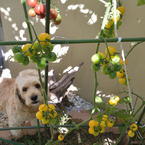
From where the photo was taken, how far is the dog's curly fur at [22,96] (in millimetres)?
1085

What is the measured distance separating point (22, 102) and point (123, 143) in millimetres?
997

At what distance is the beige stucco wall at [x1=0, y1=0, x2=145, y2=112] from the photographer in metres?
1.35

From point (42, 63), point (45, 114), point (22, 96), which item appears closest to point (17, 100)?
point (22, 96)

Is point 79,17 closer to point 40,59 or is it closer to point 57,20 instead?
point 57,20

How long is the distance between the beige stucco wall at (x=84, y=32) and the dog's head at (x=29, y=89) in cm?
91

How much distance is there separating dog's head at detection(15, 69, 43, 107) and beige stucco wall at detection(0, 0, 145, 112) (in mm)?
912

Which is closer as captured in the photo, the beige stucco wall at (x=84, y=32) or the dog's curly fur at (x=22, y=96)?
the dog's curly fur at (x=22, y=96)

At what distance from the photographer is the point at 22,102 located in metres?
1.22

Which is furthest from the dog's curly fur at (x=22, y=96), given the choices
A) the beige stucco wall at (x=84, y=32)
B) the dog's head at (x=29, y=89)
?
the beige stucco wall at (x=84, y=32)

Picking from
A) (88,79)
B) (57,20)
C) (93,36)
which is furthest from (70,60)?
(57,20)

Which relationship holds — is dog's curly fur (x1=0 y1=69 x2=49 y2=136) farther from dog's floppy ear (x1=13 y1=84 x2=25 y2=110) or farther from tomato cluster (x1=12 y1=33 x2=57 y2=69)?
tomato cluster (x1=12 y1=33 x2=57 y2=69)

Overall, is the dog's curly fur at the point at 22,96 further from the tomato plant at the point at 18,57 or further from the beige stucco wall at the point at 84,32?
the beige stucco wall at the point at 84,32

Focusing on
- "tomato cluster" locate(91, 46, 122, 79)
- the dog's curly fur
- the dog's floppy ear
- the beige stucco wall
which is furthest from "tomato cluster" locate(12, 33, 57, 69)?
the beige stucco wall

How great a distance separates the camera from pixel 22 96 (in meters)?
1.14
